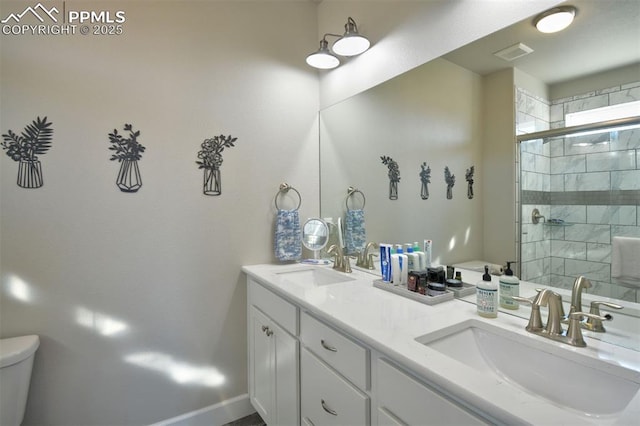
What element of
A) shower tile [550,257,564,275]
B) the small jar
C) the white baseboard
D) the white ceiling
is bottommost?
the white baseboard

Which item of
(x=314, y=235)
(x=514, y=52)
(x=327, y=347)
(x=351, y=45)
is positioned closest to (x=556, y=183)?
(x=514, y=52)

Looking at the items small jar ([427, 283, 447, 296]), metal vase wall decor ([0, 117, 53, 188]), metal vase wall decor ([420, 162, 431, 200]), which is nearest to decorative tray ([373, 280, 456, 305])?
small jar ([427, 283, 447, 296])

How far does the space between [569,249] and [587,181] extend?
23cm

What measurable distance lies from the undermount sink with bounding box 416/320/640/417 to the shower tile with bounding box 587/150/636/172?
0.55 m

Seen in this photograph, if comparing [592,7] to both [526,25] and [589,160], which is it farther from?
[589,160]

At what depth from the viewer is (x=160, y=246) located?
1.65 meters

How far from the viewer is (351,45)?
1.69m

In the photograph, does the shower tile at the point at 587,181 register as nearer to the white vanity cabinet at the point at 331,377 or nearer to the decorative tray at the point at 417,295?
the decorative tray at the point at 417,295

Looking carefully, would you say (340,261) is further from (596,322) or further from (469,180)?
(596,322)

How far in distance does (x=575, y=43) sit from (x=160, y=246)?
1975mm

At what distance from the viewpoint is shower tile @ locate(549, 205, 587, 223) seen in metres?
0.98

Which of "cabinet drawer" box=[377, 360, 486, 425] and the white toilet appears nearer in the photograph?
→ "cabinet drawer" box=[377, 360, 486, 425]

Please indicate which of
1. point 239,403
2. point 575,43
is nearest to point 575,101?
point 575,43

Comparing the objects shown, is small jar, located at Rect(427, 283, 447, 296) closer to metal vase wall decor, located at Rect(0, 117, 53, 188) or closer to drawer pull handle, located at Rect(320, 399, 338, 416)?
drawer pull handle, located at Rect(320, 399, 338, 416)
